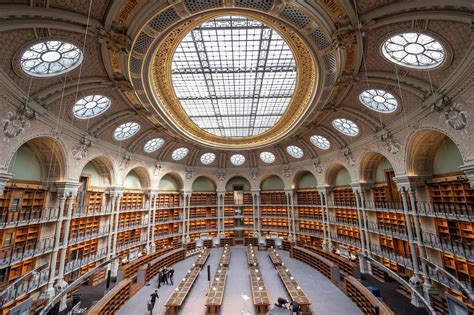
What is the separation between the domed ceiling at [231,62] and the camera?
714cm

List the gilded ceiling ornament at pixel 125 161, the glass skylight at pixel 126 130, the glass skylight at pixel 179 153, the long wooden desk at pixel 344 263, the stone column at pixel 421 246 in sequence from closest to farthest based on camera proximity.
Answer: the stone column at pixel 421 246
the long wooden desk at pixel 344 263
the glass skylight at pixel 126 130
the gilded ceiling ornament at pixel 125 161
the glass skylight at pixel 179 153

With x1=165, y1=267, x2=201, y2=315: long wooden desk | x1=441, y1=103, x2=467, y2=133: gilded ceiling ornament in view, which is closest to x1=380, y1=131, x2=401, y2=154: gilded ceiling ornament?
x1=441, y1=103, x2=467, y2=133: gilded ceiling ornament

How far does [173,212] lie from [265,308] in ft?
53.6

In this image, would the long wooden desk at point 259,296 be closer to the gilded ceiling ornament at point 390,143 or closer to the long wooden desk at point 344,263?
the long wooden desk at point 344,263

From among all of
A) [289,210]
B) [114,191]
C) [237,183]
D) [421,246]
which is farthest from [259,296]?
[237,183]

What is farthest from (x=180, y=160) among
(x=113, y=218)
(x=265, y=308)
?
(x=265, y=308)

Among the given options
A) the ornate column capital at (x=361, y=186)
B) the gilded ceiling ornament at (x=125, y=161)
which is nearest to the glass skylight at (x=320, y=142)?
the ornate column capital at (x=361, y=186)

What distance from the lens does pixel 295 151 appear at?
23375 mm

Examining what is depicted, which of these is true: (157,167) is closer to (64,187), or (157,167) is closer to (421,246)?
(64,187)

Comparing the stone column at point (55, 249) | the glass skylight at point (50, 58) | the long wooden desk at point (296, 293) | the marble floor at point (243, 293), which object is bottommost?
the marble floor at point (243, 293)

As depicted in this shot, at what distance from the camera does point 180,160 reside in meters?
24.4

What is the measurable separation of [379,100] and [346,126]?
13.2 ft

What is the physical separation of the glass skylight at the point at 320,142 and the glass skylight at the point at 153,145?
1356 cm

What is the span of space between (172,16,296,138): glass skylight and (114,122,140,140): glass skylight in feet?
12.9
